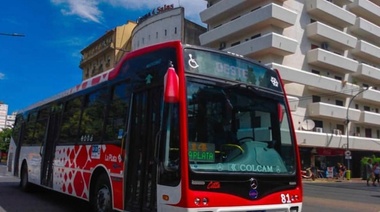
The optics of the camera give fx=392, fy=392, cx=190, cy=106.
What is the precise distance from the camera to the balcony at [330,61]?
41.6m

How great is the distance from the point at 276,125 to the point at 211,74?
1.42 m

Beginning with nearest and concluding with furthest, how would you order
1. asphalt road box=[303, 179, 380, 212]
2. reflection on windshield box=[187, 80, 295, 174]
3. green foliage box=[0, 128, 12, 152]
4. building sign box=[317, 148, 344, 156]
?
reflection on windshield box=[187, 80, 295, 174]
asphalt road box=[303, 179, 380, 212]
building sign box=[317, 148, 344, 156]
green foliage box=[0, 128, 12, 152]

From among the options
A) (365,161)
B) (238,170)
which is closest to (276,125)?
(238,170)

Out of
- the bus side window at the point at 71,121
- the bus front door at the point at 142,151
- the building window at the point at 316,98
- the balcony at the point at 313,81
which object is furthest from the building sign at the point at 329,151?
the bus front door at the point at 142,151

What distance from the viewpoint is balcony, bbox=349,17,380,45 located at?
47.5 m

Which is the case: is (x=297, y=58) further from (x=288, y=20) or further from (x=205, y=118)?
(x=205, y=118)

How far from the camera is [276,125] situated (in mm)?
6309

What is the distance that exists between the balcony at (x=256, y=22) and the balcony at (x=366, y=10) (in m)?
12.9

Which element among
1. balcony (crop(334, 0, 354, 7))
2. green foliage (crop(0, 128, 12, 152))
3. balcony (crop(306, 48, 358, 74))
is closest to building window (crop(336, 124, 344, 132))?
balcony (crop(306, 48, 358, 74))

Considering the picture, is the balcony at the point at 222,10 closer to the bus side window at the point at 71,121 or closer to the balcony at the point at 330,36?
the balcony at the point at 330,36

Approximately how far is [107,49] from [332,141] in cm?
4009

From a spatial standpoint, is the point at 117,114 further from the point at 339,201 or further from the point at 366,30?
the point at 366,30

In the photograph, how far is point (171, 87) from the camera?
16.6 feet

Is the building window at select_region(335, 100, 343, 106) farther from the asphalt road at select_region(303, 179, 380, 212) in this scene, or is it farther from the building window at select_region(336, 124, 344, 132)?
the asphalt road at select_region(303, 179, 380, 212)
